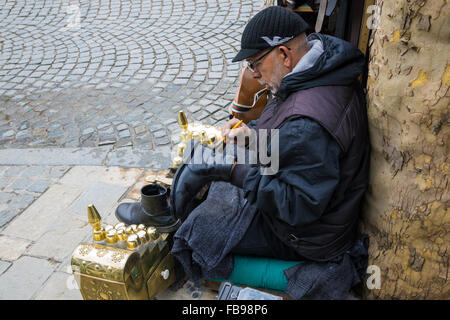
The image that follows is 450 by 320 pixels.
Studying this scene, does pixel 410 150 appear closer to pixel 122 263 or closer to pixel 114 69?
pixel 122 263

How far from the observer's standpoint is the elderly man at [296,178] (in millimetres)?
1653

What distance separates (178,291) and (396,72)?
1.69m

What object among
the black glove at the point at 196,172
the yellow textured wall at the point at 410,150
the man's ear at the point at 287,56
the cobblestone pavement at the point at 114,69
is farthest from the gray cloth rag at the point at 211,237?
the cobblestone pavement at the point at 114,69

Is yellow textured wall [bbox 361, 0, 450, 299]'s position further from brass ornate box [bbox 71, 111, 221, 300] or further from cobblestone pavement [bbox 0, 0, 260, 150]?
cobblestone pavement [bbox 0, 0, 260, 150]

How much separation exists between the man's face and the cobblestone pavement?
2272mm

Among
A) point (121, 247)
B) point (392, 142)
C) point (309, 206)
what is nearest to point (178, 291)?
point (121, 247)

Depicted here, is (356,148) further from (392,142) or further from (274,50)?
(274,50)

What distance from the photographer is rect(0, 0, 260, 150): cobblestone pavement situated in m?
4.55

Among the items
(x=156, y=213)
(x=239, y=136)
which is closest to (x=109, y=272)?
(x=156, y=213)

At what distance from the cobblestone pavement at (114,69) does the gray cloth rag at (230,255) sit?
2129 millimetres

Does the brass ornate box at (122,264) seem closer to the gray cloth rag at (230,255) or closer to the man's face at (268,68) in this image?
the gray cloth rag at (230,255)

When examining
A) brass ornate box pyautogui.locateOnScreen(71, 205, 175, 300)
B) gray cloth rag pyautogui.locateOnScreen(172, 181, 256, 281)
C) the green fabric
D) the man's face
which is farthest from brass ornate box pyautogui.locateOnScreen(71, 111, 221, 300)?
the man's face

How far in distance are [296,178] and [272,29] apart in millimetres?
765

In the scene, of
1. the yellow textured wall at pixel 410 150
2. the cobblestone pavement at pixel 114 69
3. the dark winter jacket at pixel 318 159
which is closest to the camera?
the yellow textured wall at pixel 410 150
